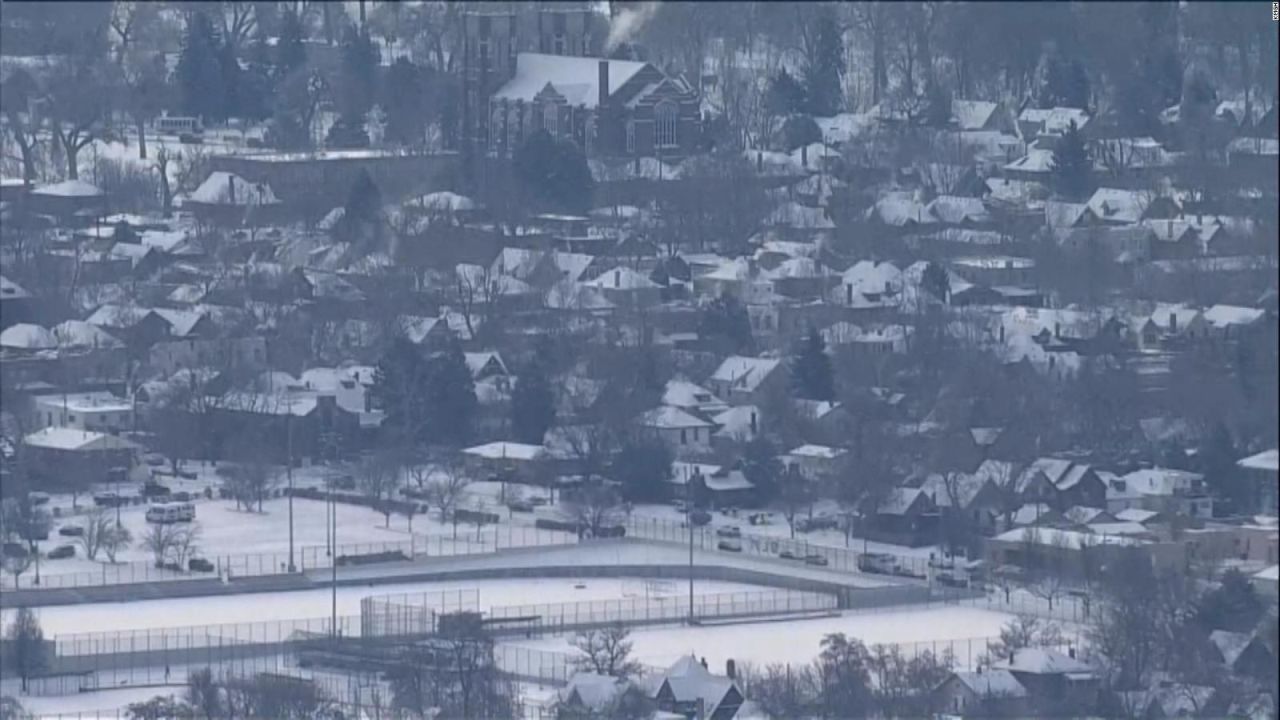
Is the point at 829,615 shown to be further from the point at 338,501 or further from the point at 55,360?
the point at 55,360

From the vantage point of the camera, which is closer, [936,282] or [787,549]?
[787,549]

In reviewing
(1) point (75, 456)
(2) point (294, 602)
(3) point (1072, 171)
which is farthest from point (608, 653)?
(3) point (1072, 171)

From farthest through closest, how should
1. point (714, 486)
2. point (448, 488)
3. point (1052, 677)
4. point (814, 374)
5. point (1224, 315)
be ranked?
point (1224, 315)
point (814, 374)
point (714, 486)
point (448, 488)
point (1052, 677)

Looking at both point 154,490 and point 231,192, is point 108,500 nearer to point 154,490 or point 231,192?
point 154,490

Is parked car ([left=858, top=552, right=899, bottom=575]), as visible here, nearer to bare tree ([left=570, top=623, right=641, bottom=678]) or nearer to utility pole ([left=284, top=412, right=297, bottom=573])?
bare tree ([left=570, top=623, right=641, bottom=678])

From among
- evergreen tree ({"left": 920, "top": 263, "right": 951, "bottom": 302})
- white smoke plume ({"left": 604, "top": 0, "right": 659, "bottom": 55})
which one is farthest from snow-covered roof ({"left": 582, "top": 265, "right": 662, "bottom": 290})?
white smoke plume ({"left": 604, "top": 0, "right": 659, "bottom": 55})

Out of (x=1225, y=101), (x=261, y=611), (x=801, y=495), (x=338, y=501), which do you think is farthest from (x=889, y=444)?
(x=1225, y=101)

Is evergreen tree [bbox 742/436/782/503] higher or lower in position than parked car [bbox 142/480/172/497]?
higher
